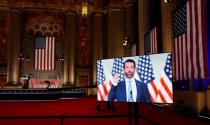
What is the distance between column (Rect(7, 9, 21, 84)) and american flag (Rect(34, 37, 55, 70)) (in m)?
2.01

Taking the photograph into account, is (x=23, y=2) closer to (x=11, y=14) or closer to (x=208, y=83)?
(x=11, y=14)

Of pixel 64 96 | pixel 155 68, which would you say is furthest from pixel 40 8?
pixel 155 68

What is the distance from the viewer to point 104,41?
91.9ft

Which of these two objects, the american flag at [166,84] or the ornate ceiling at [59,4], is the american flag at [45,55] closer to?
the ornate ceiling at [59,4]

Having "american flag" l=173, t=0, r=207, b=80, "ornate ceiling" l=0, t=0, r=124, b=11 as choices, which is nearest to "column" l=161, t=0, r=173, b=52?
"american flag" l=173, t=0, r=207, b=80

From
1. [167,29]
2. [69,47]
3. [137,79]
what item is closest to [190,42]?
[167,29]

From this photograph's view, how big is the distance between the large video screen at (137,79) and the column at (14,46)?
23.4 meters

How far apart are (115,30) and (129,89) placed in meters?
21.9

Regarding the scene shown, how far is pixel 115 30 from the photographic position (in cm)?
2522

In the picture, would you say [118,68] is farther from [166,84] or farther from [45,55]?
[45,55]

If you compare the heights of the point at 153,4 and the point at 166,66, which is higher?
the point at 153,4

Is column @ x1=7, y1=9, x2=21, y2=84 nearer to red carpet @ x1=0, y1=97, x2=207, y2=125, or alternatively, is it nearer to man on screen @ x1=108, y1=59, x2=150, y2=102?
red carpet @ x1=0, y1=97, x2=207, y2=125

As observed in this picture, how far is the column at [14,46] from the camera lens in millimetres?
25609

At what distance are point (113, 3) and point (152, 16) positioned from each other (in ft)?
33.2
